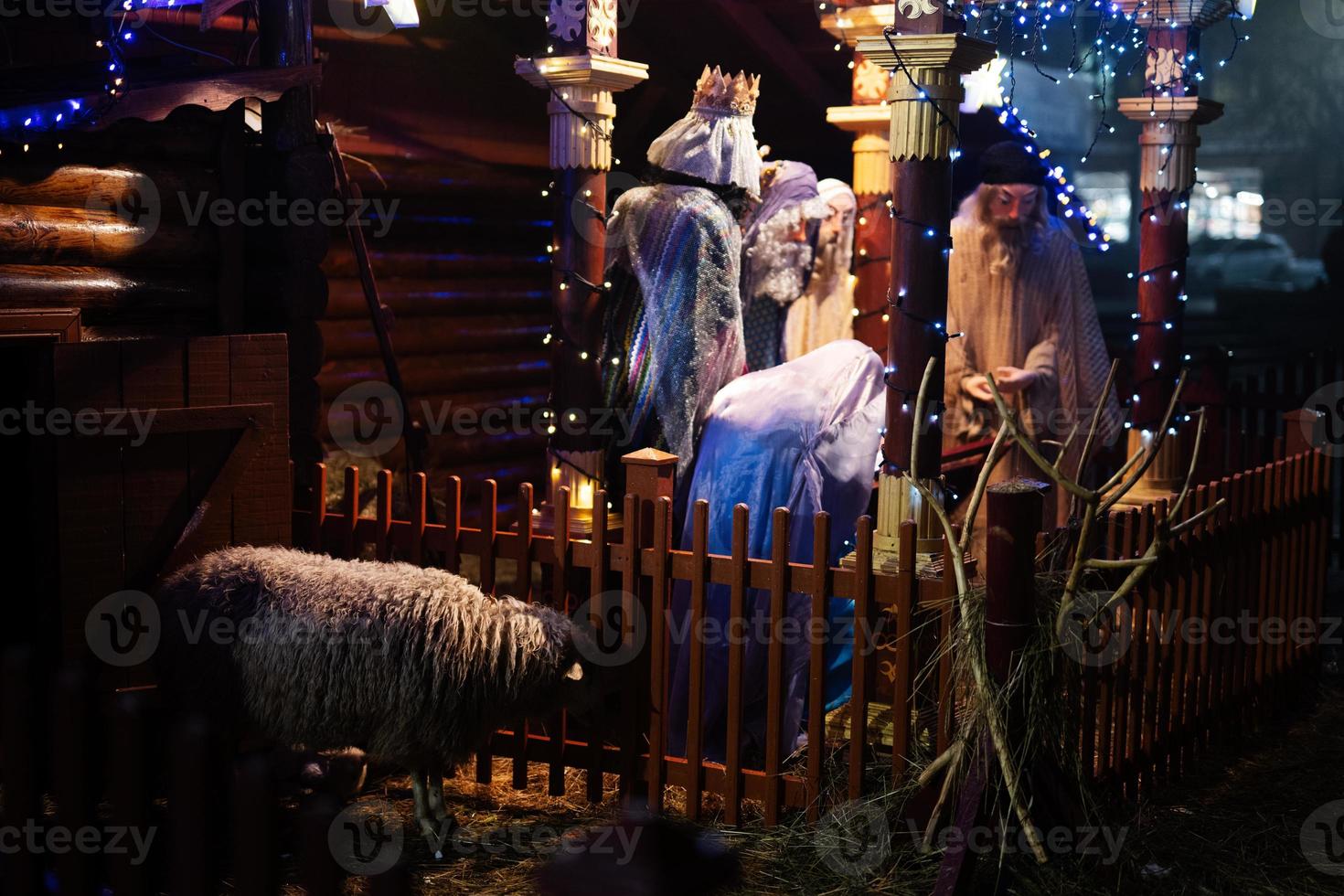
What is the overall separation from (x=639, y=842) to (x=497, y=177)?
9.42 m

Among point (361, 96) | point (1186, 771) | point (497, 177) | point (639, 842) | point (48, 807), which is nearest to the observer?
point (639, 842)

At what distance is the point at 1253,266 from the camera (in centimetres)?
2152

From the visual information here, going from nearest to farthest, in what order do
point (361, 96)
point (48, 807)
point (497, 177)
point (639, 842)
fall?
point (639, 842) < point (48, 807) < point (361, 96) < point (497, 177)

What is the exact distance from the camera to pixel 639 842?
1518 millimetres

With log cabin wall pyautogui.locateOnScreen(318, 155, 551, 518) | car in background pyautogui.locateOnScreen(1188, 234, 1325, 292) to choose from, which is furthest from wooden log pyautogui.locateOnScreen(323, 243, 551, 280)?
car in background pyautogui.locateOnScreen(1188, 234, 1325, 292)

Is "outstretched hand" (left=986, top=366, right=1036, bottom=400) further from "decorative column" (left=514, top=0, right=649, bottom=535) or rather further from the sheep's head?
the sheep's head

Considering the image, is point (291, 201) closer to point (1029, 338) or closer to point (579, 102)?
point (579, 102)

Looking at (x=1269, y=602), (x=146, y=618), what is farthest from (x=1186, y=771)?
(x=146, y=618)

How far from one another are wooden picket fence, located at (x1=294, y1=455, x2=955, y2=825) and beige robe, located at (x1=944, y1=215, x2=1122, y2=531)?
312 cm

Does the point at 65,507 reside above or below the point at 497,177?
below

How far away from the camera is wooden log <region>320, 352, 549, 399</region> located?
954 centimetres

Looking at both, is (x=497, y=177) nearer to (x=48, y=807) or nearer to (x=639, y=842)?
(x=48, y=807)

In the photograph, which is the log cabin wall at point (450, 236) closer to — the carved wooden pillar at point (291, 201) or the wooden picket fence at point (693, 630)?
the carved wooden pillar at point (291, 201)

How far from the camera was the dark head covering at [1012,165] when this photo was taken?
28.3 feet
